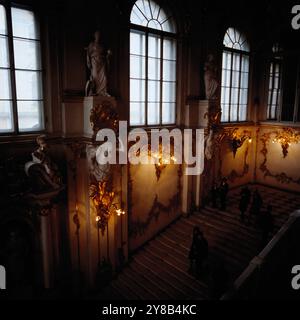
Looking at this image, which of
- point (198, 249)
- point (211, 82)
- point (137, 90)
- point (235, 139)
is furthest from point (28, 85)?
point (235, 139)

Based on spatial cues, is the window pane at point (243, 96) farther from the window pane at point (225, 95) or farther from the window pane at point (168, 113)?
the window pane at point (168, 113)

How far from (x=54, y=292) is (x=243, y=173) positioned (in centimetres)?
972

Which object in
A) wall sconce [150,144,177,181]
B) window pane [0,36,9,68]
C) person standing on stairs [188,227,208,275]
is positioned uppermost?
window pane [0,36,9,68]

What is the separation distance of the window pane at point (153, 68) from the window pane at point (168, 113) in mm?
1018

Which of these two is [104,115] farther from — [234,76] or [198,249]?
[234,76]

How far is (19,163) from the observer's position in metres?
6.69

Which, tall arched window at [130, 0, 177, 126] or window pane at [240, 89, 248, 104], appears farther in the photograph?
window pane at [240, 89, 248, 104]

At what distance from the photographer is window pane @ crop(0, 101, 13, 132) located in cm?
668

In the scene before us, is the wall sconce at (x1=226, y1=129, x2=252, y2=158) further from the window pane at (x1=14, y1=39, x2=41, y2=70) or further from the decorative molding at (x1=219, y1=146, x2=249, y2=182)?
the window pane at (x1=14, y1=39, x2=41, y2=70)

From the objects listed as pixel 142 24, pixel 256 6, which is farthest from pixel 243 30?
pixel 142 24

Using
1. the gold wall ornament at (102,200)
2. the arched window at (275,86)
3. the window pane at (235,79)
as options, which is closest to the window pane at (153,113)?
the gold wall ornament at (102,200)

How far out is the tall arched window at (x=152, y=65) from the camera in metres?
9.08

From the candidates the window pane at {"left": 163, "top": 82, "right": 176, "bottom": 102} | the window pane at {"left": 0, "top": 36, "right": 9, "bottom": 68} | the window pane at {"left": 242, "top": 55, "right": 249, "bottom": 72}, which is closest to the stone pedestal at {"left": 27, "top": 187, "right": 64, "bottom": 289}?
the window pane at {"left": 0, "top": 36, "right": 9, "bottom": 68}

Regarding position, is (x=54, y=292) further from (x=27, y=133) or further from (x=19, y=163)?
(x=27, y=133)
